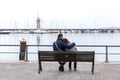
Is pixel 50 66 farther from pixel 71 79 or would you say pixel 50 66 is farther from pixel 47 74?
pixel 71 79

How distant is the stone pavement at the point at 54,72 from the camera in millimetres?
14049

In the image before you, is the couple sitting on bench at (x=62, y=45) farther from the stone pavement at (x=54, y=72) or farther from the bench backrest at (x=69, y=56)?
the stone pavement at (x=54, y=72)

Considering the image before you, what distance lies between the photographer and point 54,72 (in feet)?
51.0

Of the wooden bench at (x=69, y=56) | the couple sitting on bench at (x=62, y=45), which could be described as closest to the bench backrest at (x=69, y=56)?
the wooden bench at (x=69, y=56)

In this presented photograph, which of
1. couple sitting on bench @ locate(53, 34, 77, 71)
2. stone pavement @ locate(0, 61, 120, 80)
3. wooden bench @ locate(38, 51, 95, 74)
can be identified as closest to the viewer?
stone pavement @ locate(0, 61, 120, 80)

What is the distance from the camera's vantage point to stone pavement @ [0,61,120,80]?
14.0 meters

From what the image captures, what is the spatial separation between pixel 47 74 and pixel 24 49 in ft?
24.4

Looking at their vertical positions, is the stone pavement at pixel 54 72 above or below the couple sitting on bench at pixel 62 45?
below

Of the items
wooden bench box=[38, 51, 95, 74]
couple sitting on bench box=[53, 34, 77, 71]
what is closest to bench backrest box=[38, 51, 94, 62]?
wooden bench box=[38, 51, 95, 74]

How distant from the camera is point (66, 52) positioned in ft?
49.5

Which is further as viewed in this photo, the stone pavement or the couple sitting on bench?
the couple sitting on bench

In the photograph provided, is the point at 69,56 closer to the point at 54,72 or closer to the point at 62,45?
the point at 62,45

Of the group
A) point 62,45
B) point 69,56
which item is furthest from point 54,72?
point 62,45

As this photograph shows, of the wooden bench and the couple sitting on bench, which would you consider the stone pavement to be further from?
the couple sitting on bench
